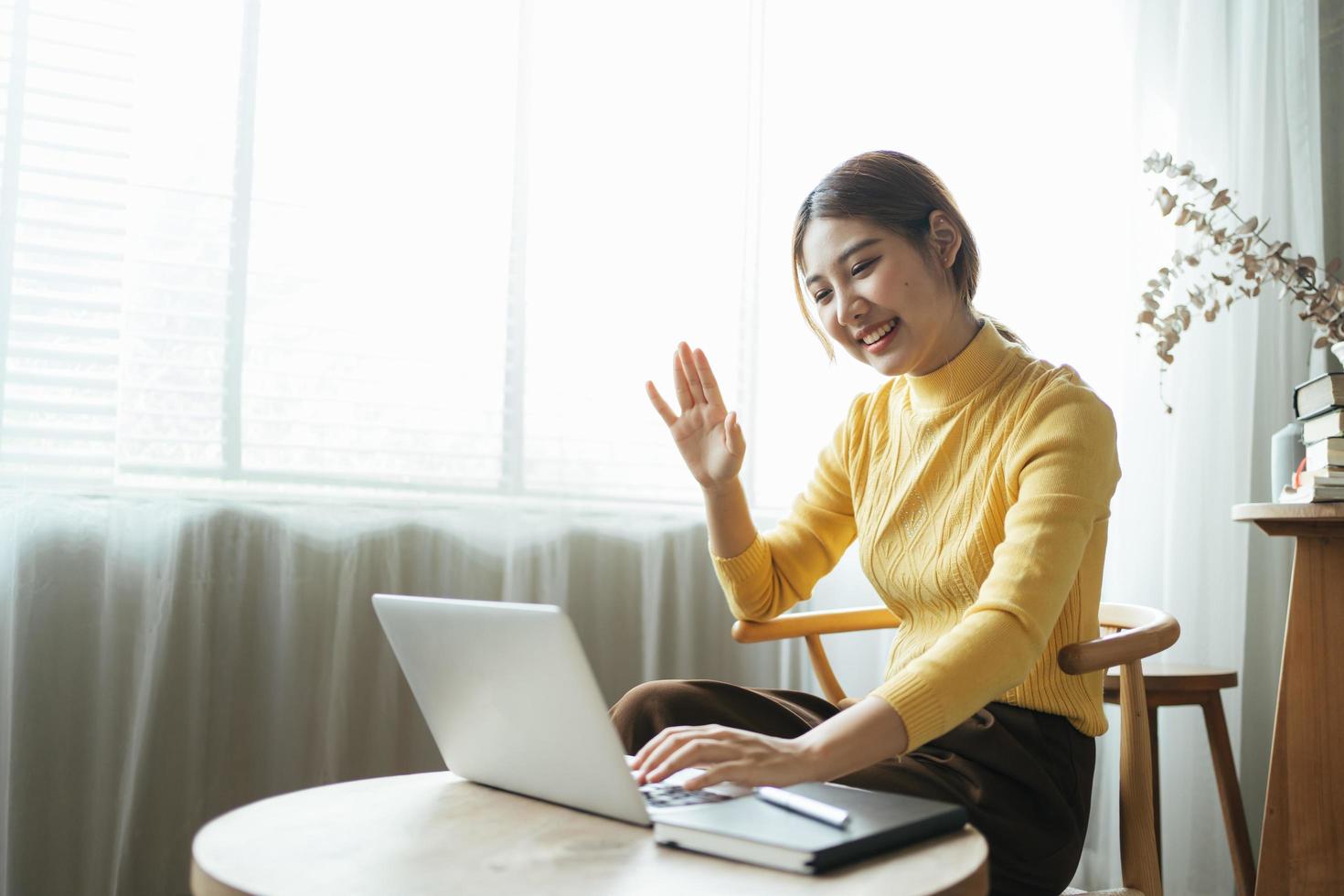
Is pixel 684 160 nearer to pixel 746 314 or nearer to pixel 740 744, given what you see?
pixel 746 314

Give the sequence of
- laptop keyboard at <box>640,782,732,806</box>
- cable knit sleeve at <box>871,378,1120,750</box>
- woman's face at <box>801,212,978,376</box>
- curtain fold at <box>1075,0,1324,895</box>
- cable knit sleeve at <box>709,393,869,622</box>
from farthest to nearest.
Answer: curtain fold at <box>1075,0,1324,895</box>, cable knit sleeve at <box>709,393,869,622</box>, woman's face at <box>801,212,978,376</box>, cable knit sleeve at <box>871,378,1120,750</box>, laptop keyboard at <box>640,782,732,806</box>

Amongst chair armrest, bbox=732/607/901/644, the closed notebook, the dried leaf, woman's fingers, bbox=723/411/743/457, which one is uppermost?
the dried leaf

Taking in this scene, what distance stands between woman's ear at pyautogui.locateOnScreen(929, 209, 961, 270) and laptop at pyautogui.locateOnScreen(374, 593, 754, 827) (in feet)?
2.37

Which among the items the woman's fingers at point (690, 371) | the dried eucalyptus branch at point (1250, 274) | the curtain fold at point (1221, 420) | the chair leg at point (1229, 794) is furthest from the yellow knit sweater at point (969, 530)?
the curtain fold at point (1221, 420)

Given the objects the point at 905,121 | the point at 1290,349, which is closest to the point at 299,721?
the point at 905,121

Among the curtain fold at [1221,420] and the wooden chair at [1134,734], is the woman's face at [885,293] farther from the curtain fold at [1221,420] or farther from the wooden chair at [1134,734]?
the curtain fold at [1221,420]

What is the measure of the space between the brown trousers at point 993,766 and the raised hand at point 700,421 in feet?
0.98

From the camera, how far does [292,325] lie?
1829mm

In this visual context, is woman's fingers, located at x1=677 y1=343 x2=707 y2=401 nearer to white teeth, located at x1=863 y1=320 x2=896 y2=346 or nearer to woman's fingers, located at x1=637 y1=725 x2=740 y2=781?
white teeth, located at x1=863 y1=320 x2=896 y2=346

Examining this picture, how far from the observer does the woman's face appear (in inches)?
50.6

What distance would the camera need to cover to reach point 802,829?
71cm

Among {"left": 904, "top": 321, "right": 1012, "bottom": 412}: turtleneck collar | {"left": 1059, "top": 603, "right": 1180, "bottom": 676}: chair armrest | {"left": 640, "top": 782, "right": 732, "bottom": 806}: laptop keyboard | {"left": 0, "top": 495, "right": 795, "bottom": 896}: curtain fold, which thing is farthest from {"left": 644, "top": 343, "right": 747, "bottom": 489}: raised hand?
{"left": 0, "top": 495, "right": 795, "bottom": 896}: curtain fold

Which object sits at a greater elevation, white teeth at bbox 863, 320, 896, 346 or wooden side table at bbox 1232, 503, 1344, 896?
white teeth at bbox 863, 320, 896, 346

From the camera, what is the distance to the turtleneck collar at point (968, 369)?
133 cm
